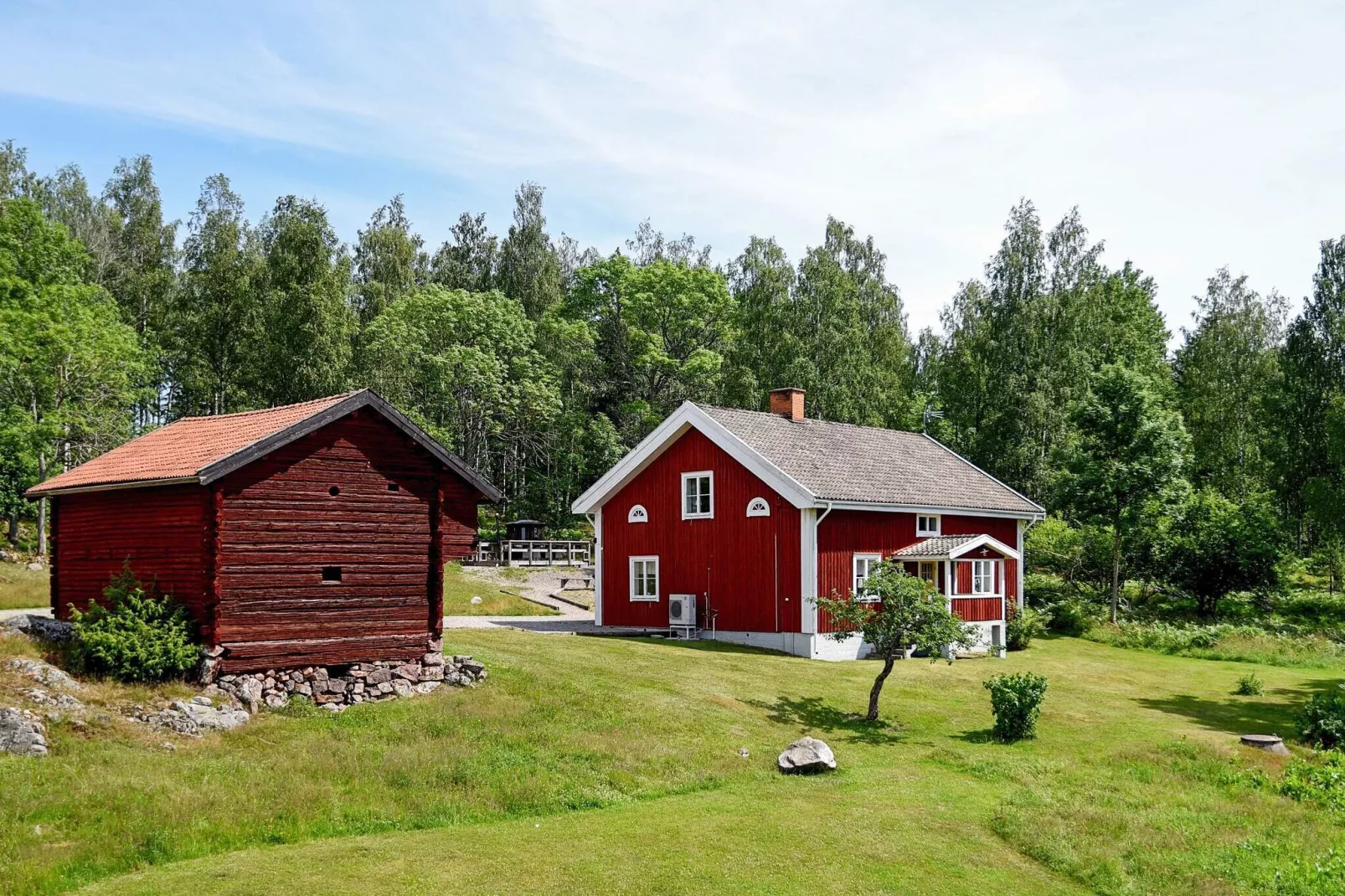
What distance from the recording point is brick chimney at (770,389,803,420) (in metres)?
38.0

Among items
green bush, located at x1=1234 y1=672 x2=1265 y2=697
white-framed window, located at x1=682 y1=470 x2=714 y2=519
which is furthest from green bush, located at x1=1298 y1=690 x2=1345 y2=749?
white-framed window, located at x1=682 y1=470 x2=714 y2=519

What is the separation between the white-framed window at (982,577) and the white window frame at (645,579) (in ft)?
33.0

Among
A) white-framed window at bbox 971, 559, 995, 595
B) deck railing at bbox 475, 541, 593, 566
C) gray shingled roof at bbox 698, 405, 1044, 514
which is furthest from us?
deck railing at bbox 475, 541, 593, 566

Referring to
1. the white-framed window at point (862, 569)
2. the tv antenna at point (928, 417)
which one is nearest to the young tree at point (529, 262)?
the tv antenna at point (928, 417)

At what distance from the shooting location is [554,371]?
216 feet

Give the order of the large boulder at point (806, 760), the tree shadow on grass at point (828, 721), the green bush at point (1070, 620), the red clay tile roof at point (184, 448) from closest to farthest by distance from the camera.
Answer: the large boulder at point (806, 760) < the red clay tile roof at point (184, 448) < the tree shadow on grass at point (828, 721) < the green bush at point (1070, 620)

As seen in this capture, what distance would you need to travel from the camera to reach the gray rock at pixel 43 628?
20.5m

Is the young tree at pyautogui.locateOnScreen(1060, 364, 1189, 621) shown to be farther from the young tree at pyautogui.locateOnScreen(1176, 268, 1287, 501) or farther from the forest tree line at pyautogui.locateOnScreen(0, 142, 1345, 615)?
the young tree at pyautogui.locateOnScreen(1176, 268, 1287, 501)

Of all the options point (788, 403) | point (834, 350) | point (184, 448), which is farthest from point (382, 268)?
point (184, 448)

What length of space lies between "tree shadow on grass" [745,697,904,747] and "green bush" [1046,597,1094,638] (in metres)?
20.7

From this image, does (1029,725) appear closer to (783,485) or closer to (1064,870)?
(1064,870)

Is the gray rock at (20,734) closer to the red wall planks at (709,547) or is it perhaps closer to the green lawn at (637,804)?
the green lawn at (637,804)

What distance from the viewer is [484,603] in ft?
127

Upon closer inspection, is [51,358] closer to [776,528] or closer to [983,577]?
[776,528]
